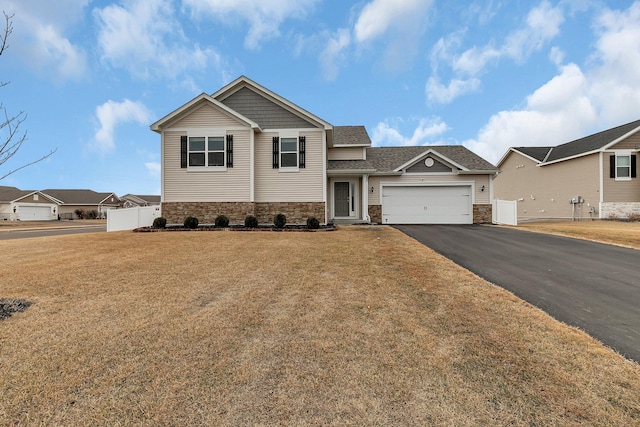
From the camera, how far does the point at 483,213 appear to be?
17.0 metres

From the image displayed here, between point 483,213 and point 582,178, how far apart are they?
9431mm

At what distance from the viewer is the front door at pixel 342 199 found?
1680cm

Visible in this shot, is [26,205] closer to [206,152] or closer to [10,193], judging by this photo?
[10,193]

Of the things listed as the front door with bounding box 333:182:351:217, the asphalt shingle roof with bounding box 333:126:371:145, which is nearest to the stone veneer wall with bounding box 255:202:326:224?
the front door with bounding box 333:182:351:217

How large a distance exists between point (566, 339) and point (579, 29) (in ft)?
54.1

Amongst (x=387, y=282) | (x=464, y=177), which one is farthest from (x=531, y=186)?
(x=387, y=282)

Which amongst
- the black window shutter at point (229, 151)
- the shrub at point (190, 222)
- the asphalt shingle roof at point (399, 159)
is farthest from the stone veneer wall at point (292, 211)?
the asphalt shingle roof at point (399, 159)

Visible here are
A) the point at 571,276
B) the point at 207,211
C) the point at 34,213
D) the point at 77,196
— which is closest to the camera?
the point at 571,276

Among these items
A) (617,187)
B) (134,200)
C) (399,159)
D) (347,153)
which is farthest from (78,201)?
(617,187)

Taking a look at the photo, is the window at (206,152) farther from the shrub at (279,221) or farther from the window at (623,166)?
the window at (623,166)

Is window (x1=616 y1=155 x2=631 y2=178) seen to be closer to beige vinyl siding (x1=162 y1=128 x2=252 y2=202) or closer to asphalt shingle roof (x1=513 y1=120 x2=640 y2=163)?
asphalt shingle roof (x1=513 y1=120 x2=640 y2=163)

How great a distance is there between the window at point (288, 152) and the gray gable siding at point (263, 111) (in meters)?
0.71

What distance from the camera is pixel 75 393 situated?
2264mm

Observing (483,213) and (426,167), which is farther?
(426,167)
